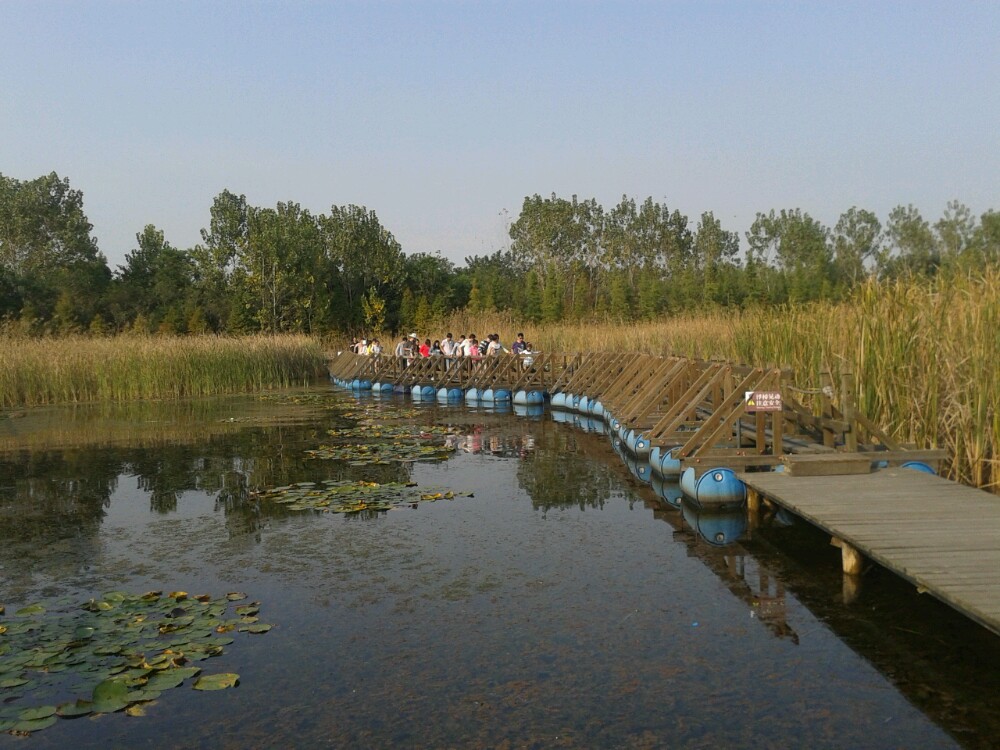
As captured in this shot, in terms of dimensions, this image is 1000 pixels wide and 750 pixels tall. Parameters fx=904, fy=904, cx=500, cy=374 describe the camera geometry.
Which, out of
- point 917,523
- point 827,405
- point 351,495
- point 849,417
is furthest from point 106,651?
point 827,405

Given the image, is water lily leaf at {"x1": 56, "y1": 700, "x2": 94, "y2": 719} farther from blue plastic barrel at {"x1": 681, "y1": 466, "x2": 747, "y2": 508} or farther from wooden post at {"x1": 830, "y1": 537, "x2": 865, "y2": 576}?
blue plastic barrel at {"x1": 681, "y1": 466, "x2": 747, "y2": 508}

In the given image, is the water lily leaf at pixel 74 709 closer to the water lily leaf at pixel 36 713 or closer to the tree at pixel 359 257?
the water lily leaf at pixel 36 713

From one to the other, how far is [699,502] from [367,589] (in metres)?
3.57

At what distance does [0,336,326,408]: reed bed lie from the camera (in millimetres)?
23234

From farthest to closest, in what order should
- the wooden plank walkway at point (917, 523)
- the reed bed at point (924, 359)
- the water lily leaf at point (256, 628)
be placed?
the reed bed at point (924, 359)
the water lily leaf at point (256, 628)
the wooden plank walkway at point (917, 523)

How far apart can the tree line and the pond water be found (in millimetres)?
27358

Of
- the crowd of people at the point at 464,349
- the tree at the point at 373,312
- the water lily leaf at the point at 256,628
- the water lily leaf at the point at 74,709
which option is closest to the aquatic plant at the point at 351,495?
the water lily leaf at the point at 256,628

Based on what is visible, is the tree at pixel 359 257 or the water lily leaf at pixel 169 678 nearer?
the water lily leaf at pixel 169 678

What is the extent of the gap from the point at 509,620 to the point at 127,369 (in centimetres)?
2157

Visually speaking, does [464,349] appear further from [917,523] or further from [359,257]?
[359,257]

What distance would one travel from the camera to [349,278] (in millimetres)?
52531

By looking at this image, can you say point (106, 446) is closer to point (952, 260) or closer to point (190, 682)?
point (190, 682)

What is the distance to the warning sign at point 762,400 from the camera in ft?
27.6

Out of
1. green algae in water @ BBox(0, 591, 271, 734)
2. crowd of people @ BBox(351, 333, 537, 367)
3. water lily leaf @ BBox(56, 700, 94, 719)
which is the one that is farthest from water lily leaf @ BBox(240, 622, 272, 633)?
crowd of people @ BBox(351, 333, 537, 367)
